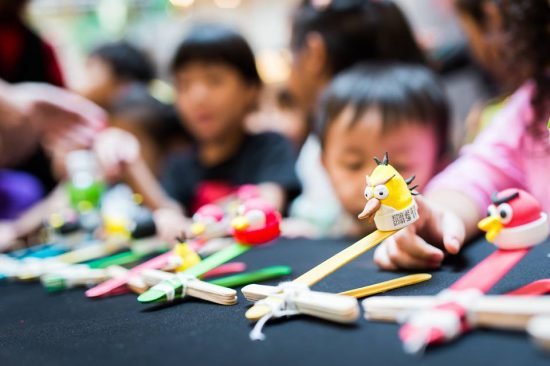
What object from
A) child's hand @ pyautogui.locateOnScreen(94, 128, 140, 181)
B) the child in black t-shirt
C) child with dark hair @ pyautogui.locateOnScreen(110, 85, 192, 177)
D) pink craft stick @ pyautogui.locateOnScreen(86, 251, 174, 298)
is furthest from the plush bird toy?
child with dark hair @ pyautogui.locateOnScreen(110, 85, 192, 177)

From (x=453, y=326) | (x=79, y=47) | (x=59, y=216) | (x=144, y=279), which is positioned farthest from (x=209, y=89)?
(x=79, y=47)

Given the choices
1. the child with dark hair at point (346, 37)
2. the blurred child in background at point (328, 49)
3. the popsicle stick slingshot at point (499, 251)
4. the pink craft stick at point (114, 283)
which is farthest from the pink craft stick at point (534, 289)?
the child with dark hair at point (346, 37)

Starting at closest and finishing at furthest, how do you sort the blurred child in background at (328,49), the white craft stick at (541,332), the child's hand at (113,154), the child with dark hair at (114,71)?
the white craft stick at (541,332) < the blurred child in background at (328,49) < the child's hand at (113,154) < the child with dark hair at (114,71)

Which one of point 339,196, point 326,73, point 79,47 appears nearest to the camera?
point 339,196

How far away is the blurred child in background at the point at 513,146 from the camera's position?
542 millimetres

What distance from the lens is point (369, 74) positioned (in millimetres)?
750

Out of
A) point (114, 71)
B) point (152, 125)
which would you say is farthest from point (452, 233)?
point (114, 71)

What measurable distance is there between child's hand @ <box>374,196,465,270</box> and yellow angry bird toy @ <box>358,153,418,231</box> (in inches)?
2.4

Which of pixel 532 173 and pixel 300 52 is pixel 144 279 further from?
pixel 300 52

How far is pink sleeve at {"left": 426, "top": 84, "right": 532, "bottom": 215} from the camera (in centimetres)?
57

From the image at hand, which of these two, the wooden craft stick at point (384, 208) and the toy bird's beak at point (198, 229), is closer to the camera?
the wooden craft stick at point (384, 208)

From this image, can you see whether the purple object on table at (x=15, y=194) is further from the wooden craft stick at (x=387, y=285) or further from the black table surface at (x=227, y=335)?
the wooden craft stick at (x=387, y=285)

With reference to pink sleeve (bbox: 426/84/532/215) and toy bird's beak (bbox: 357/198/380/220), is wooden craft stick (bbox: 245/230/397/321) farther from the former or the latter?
pink sleeve (bbox: 426/84/532/215)

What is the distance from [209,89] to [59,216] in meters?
0.37
